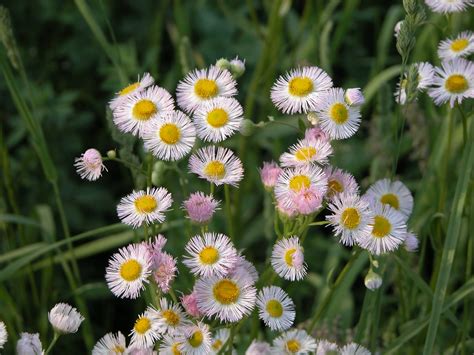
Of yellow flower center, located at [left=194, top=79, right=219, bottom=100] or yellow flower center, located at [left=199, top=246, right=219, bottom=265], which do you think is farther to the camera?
yellow flower center, located at [left=194, top=79, right=219, bottom=100]

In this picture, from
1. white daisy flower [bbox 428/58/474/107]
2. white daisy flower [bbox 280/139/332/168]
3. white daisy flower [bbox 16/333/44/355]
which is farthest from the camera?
white daisy flower [bbox 428/58/474/107]

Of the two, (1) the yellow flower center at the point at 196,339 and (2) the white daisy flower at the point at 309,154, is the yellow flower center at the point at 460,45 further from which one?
(1) the yellow flower center at the point at 196,339

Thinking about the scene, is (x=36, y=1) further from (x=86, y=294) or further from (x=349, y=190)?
(x=349, y=190)

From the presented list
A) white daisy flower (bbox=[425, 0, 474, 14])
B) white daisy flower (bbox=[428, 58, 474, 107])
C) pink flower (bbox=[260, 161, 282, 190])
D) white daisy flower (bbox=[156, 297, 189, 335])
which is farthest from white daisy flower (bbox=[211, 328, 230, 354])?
white daisy flower (bbox=[425, 0, 474, 14])

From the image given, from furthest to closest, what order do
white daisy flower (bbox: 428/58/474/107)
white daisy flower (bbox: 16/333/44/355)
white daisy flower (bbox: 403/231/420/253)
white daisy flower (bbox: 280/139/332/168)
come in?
white daisy flower (bbox: 428/58/474/107) → white daisy flower (bbox: 403/231/420/253) → white daisy flower (bbox: 280/139/332/168) → white daisy flower (bbox: 16/333/44/355)

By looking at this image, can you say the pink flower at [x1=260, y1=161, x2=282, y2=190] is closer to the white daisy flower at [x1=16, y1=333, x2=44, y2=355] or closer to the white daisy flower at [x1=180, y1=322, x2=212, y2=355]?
the white daisy flower at [x1=180, y1=322, x2=212, y2=355]

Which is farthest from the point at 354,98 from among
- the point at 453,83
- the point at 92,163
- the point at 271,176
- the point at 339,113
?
the point at 92,163

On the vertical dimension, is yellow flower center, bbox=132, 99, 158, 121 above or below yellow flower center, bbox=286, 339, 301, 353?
above
